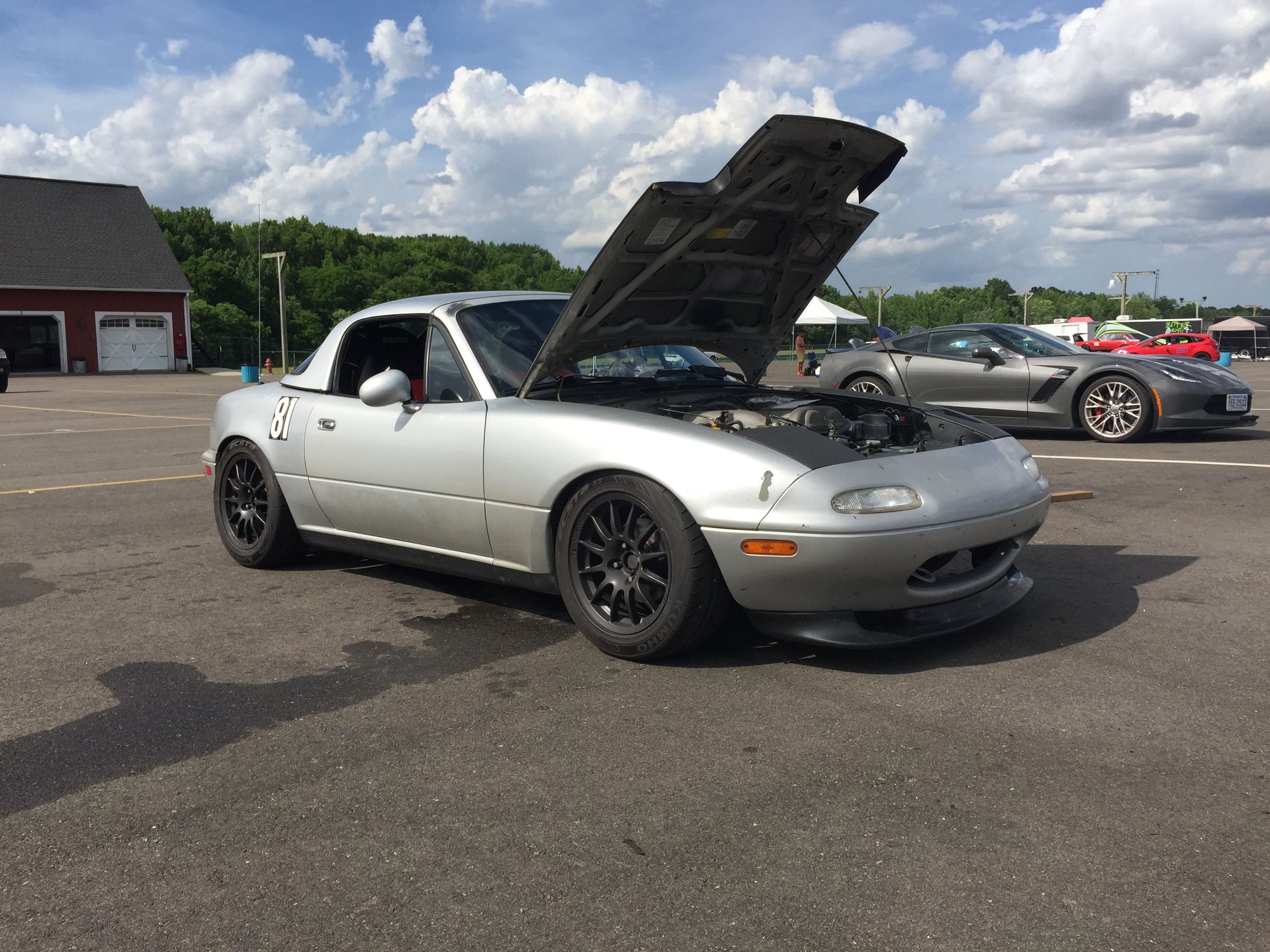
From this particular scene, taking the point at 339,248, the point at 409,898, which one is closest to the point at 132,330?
the point at 339,248

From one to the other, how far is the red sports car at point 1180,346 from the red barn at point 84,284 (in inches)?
1434

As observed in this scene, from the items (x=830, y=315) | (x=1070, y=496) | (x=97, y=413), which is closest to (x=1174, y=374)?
(x=1070, y=496)

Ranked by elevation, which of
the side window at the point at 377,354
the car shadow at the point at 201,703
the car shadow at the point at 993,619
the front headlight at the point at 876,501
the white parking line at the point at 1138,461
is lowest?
the car shadow at the point at 201,703

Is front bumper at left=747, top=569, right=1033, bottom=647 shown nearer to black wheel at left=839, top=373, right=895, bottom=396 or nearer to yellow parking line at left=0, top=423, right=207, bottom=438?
black wheel at left=839, top=373, right=895, bottom=396

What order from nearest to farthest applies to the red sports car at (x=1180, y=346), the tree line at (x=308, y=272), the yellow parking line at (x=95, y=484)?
1. the yellow parking line at (x=95, y=484)
2. the red sports car at (x=1180, y=346)
3. the tree line at (x=308, y=272)

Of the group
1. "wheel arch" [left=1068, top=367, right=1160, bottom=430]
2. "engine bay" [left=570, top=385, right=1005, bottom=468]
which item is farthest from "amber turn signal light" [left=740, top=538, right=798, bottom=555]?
"wheel arch" [left=1068, top=367, right=1160, bottom=430]

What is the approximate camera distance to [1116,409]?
11.1m

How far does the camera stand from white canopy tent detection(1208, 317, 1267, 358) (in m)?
58.8

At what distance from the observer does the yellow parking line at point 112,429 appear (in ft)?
46.9

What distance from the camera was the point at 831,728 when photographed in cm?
330

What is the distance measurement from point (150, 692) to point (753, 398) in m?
2.69

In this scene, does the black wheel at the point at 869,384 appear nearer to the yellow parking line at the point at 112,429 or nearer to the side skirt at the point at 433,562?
the side skirt at the point at 433,562

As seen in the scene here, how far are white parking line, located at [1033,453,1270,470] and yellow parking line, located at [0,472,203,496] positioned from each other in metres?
7.03

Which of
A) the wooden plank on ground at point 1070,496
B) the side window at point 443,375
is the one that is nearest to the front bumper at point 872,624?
the side window at point 443,375
